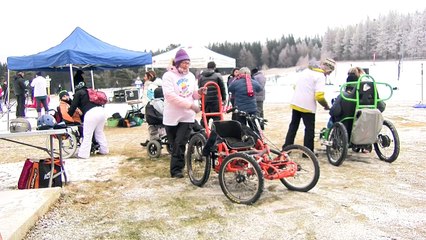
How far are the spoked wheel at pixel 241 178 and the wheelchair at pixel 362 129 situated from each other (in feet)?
6.20

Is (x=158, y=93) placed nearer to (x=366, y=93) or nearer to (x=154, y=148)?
(x=154, y=148)

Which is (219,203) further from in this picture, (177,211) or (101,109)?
(101,109)

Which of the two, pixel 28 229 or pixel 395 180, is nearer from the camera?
pixel 28 229

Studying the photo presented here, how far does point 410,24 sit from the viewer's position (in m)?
43.2

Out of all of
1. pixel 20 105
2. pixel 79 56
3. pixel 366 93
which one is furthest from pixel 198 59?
pixel 366 93

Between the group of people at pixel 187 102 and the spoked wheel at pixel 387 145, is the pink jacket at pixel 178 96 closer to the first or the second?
the group of people at pixel 187 102

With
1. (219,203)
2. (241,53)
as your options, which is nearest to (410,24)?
(241,53)

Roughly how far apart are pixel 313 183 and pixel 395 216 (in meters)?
0.88

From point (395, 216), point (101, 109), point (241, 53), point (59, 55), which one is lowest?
point (395, 216)

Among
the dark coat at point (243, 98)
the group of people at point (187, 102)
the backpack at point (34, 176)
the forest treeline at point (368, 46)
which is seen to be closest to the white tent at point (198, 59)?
the group of people at point (187, 102)

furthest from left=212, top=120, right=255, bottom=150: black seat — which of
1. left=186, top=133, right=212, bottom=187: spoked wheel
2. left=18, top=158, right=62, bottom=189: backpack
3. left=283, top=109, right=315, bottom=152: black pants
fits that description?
left=18, top=158, right=62, bottom=189: backpack

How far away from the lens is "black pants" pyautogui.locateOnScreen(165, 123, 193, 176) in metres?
4.83

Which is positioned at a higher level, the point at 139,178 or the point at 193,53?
the point at 193,53

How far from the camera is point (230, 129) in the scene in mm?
4406
